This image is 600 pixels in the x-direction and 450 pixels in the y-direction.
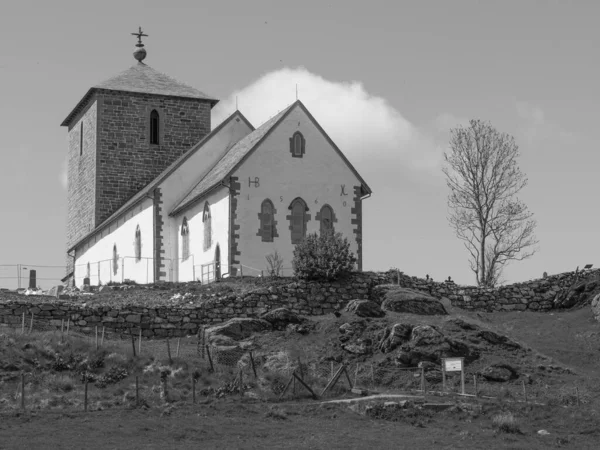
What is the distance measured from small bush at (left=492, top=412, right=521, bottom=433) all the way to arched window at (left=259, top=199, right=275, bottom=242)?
79.2ft

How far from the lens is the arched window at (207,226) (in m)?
57.5

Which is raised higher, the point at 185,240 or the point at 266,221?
the point at 266,221

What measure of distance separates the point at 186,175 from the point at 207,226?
17.8 feet

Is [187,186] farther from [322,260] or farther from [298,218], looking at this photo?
[322,260]

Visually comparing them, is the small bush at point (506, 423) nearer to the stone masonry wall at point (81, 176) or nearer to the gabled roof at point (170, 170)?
the gabled roof at point (170, 170)

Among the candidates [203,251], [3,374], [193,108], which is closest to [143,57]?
[193,108]

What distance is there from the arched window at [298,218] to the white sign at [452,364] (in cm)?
2071

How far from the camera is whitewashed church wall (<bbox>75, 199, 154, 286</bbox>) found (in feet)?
206

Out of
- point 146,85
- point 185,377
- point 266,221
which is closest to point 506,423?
point 185,377

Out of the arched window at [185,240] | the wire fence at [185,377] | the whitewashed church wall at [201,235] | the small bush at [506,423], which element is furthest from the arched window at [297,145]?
the small bush at [506,423]

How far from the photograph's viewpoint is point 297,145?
2261 inches

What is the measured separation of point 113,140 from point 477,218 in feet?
73.7

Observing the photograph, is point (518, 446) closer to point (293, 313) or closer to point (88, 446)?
point (88, 446)

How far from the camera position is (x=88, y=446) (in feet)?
97.1
